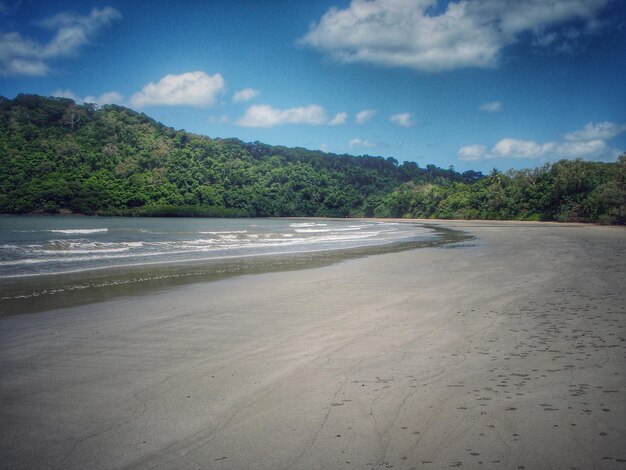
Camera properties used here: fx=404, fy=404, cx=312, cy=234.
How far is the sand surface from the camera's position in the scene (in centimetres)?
278

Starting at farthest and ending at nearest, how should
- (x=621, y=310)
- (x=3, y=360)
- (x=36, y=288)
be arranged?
(x=36, y=288) → (x=621, y=310) → (x=3, y=360)

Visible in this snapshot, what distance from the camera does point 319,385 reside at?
12.7 ft

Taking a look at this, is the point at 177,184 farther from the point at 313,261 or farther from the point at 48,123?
the point at 313,261

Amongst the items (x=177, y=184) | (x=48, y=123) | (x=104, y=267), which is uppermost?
(x=48, y=123)

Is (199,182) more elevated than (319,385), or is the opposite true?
(199,182)

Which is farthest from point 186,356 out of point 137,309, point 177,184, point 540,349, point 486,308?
point 177,184

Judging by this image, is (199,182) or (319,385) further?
(199,182)

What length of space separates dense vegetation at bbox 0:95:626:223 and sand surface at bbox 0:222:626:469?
48.7 metres

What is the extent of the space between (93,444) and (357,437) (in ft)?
6.26

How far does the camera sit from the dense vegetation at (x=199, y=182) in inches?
2454

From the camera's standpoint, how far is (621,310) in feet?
21.6

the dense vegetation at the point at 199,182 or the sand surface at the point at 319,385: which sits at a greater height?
the dense vegetation at the point at 199,182

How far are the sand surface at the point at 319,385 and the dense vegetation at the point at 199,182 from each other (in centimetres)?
4874

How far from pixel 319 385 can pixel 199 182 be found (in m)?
116
